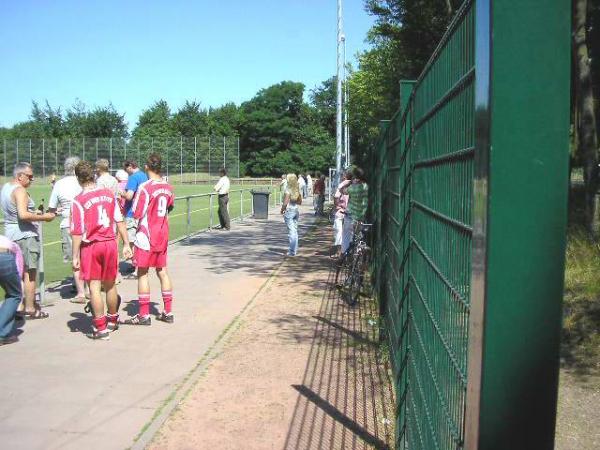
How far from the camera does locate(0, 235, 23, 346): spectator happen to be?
654 centimetres

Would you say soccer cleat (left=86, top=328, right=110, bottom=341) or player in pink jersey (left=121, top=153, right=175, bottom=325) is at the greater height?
player in pink jersey (left=121, top=153, right=175, bottom=325)

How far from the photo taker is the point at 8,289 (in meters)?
6.63

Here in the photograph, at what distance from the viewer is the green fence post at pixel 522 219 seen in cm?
121

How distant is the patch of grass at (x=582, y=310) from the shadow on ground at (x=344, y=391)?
1.91 m

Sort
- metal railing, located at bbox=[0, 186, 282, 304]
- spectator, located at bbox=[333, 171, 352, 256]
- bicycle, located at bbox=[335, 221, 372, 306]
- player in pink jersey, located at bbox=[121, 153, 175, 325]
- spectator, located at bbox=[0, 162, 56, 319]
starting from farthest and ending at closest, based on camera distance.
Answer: spectator, located at bbox=[333, 171, 352, 256] < bicycle, located at bbox=[335, 221, 372, 306] < metal railing, located at bbox=[0, 186, 282, 304] < player in pink jersey, located at bbox=[121, 153, 175, 325] < spectator, located at bbox=[0, 162, 56, 319]

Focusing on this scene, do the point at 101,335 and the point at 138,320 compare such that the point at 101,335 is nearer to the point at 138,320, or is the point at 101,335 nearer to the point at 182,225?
the point at 138,320

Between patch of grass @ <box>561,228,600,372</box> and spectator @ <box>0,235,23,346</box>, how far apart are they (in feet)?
18.0

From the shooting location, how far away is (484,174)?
50.6 inches

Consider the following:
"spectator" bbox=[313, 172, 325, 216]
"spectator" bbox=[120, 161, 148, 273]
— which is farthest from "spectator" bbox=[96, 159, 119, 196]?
"spectator" bbox=[313, 172, 325, 216]

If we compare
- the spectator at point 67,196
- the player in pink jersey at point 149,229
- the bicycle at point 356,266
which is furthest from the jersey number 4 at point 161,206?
the bicycle at point 356,266

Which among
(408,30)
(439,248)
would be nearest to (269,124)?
(408,30)

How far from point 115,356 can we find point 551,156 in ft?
19.4

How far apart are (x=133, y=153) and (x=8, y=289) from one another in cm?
6776

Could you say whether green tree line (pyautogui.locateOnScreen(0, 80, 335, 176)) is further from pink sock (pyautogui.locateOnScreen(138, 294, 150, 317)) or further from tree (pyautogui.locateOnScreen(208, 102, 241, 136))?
pink sock (pyautogui.locateOnScreen(138, 294, 150, 317))
